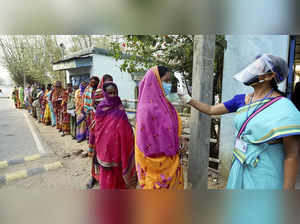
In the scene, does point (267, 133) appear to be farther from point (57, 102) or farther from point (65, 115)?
point (57, 102)

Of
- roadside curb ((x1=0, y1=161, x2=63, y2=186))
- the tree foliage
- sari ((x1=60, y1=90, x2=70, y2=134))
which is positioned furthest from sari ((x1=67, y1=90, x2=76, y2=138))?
the tree foliage

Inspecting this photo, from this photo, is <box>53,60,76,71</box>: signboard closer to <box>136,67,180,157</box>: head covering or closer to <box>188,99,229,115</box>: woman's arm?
Result: <box>136,67,180,157</box>: head covering

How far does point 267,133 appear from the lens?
0.95 metres

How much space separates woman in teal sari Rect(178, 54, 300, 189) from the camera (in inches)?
36.4

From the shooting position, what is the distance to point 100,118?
1864 millimetres

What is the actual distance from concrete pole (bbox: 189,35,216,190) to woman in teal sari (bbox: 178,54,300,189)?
0.45 m

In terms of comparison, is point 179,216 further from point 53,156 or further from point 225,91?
point 53,156

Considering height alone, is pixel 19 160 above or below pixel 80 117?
below

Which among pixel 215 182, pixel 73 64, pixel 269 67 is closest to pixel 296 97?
pixel 215 182

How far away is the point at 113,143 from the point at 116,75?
4.05 meters

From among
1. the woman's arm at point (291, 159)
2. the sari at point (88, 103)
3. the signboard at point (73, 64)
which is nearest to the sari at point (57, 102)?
the signboard at point (73, 64)

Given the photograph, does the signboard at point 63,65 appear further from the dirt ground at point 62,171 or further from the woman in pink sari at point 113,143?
the woman in pink sari at point 113,143

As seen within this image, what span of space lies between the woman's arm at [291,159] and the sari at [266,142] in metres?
0.03
